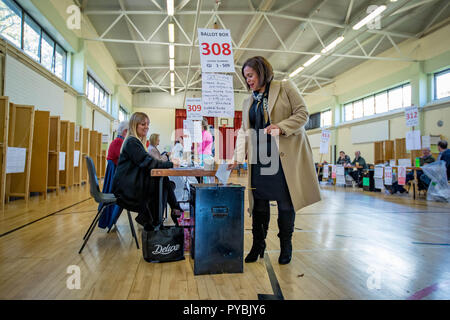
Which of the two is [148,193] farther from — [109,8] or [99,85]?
[99,85]

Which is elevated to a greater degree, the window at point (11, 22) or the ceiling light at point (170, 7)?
the ceiling light at point (170, 7)

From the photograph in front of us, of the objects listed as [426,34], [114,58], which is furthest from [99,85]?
[426,34]

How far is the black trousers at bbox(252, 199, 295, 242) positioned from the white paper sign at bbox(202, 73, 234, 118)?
5.46ft

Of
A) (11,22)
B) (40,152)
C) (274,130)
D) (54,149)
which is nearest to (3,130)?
(40,152)

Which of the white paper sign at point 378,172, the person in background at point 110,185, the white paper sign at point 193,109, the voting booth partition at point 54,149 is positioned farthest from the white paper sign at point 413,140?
the voting booth partition at point 54,149

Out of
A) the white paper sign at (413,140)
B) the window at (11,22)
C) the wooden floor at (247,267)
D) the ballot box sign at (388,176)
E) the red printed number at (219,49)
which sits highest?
the window at (11,22)

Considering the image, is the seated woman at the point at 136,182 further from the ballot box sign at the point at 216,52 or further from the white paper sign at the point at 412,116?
the white paper sign at the point at 412,116

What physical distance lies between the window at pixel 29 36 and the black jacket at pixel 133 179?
14.8ft

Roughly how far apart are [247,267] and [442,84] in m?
10.2

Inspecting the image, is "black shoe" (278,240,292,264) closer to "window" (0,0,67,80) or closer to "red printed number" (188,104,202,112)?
"red printed number" (188,104,202,112)

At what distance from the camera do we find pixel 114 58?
481 inches

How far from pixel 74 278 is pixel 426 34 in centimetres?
1166

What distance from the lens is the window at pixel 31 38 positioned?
18.8ft

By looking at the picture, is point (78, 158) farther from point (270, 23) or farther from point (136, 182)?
point (270, 23)
